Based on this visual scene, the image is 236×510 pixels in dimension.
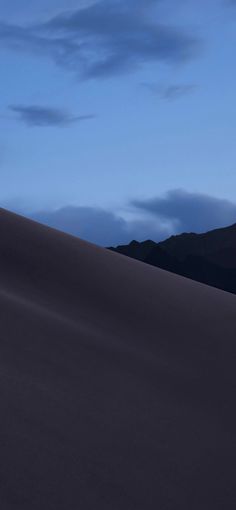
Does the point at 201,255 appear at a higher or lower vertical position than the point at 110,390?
higher

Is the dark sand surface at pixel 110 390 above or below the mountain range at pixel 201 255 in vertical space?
below

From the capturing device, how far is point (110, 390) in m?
2.47

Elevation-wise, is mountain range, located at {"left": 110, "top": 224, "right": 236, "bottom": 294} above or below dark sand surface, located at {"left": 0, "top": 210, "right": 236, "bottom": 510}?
above

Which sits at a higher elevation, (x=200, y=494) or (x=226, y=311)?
(x=226, y=311)

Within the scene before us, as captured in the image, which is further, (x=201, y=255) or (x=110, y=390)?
(x=201, y=255)

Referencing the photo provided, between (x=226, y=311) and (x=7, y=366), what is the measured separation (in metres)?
1.93

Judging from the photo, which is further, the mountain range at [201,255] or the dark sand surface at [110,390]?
the mountain range at [201,255]

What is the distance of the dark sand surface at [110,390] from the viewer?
183 centimetres

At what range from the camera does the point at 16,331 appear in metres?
2.84

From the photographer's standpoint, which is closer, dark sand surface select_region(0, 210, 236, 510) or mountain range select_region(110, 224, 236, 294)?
dark sand surface select_region(0, 210, 236, 510)

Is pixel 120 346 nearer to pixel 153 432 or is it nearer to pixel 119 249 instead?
pixel 153 432

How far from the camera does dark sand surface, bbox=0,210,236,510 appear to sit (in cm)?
183

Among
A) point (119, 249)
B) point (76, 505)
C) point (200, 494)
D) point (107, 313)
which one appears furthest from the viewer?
point (119, 249)

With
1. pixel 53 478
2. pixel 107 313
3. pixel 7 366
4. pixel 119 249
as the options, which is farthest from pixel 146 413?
pixel 119 249
